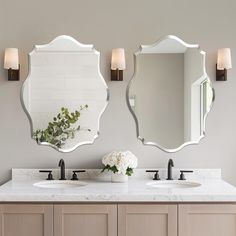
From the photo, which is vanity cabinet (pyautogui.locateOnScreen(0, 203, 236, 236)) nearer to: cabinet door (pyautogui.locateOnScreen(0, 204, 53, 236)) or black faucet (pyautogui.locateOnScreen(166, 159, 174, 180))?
cabinet door (pyautogui.locateOnScreen(0, 204, 53, 236))

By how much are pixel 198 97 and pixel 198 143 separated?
0.35 m

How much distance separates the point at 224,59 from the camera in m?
3.07

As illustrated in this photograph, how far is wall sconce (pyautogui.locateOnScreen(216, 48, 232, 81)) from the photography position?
307 cm

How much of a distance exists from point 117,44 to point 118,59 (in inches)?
5.5

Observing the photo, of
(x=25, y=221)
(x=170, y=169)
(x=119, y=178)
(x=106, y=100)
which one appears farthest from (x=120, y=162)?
(x=25, y=221)

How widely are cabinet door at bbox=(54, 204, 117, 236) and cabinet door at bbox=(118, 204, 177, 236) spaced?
55 mm

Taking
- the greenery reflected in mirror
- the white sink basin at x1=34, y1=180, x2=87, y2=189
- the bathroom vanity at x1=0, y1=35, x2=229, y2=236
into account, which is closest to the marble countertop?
the white sink basin at x1=34, y1=180, x2=87, y2=189

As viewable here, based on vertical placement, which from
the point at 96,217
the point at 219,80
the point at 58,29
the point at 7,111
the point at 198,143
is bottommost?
the point at 96,217

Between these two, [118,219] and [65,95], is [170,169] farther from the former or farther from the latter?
[65,95]

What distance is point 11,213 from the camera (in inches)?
102

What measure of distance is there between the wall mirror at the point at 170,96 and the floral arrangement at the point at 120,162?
227 mm

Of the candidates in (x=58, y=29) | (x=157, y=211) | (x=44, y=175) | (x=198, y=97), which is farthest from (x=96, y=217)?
(x=58, y=29)

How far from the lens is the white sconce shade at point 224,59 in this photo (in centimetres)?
307

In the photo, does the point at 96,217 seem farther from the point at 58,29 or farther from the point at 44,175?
the point at 58,29
